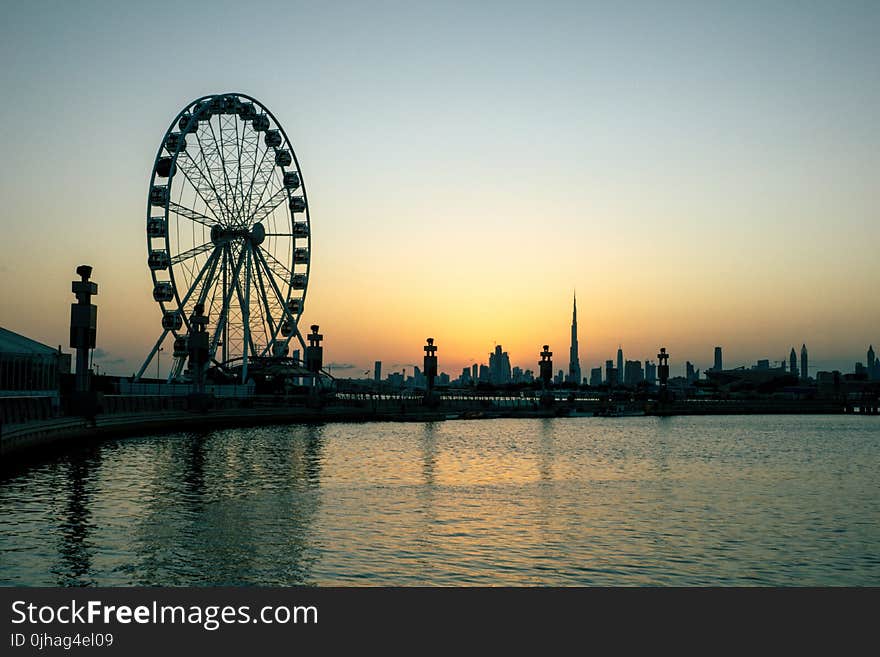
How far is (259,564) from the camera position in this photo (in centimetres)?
1866

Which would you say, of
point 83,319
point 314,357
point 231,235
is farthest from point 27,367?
point 314,357

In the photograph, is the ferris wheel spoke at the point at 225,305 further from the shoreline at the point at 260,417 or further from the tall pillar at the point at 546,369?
the tall pillar at the point at 546,369

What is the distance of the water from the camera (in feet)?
60.2

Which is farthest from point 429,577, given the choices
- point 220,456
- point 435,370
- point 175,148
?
point 435,370

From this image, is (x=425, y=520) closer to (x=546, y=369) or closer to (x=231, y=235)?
(x=231, y=235)

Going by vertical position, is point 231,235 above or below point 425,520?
above

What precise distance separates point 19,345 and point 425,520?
29.0 meters

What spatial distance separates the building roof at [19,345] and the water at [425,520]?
228 inches

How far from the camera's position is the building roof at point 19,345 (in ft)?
143

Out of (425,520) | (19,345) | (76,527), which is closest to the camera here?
(76,527)

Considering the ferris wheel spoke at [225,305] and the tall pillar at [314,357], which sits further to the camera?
the tall pillar at [314,357]

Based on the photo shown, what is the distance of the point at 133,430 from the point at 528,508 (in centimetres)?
3550

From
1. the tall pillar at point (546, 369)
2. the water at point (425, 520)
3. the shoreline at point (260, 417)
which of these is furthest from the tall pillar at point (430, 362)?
the water at point (425, 520)

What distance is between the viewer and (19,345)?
45.0 meters
